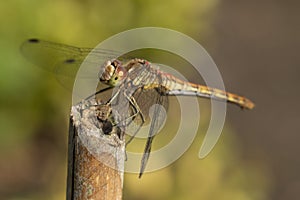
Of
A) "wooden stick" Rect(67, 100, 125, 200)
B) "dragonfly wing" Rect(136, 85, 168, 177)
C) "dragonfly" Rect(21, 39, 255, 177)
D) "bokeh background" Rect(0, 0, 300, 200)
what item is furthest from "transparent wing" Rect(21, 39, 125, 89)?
"wooden stick" Rect(67, 100, 125, 200)

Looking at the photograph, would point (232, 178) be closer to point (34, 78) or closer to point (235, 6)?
point (34, 78)

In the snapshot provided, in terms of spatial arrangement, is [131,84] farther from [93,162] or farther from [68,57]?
[93,162]

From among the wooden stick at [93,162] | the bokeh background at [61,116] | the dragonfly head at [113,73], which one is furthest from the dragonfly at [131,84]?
the bokeh background at [61,116]

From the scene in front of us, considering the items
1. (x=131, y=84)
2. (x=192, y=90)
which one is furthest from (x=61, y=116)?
(x=131, y=84)

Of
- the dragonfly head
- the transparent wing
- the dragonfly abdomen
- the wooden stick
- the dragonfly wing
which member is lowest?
the wooden stick

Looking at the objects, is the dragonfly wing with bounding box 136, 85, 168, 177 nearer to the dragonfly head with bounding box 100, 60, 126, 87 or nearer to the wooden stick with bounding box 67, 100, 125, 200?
the dragonfly head with bounding box 100, 60, 126, 87

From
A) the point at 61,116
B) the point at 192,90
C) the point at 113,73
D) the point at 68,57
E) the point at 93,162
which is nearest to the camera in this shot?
the point at 93,162
